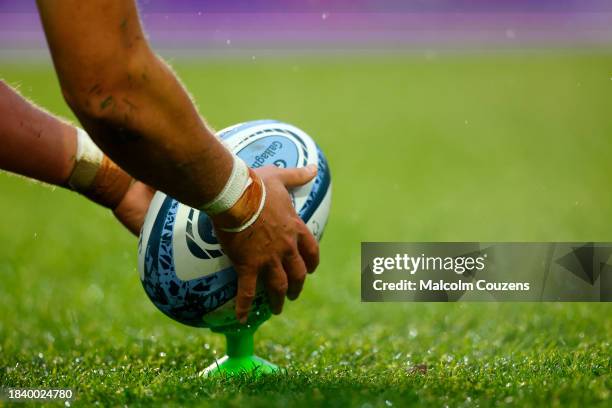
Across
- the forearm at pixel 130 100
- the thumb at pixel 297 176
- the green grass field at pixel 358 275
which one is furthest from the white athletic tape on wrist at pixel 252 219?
the green grass field at pixel 358 275

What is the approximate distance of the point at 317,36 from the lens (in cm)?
2588

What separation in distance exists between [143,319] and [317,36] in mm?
22220

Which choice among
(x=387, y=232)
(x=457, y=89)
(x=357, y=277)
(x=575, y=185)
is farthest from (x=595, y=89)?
(x=357, y=277)

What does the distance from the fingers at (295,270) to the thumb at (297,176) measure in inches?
10.4

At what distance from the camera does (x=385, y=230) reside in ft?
20.5

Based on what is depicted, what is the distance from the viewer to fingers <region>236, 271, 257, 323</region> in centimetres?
256

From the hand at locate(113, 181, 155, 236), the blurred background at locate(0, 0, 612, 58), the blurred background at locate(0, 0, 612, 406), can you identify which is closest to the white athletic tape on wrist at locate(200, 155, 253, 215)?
the blurred background at locate(0, 0, 612, 406)

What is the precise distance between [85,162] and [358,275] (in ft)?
7.86

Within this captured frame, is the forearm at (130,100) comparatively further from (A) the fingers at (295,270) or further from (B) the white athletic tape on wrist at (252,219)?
(A) the fingers at (295,270)

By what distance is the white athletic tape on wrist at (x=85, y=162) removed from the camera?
10.6 ft

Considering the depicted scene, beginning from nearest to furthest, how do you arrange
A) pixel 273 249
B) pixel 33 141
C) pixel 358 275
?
pixel 273 249
pixel 33 141
pixel 358 275

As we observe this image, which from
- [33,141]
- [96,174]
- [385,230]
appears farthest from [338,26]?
[33,141]

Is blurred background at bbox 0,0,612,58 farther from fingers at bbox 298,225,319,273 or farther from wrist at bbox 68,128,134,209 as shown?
fingers at bbox 298,225,319,273

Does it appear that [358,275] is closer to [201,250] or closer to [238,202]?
[201,250]
